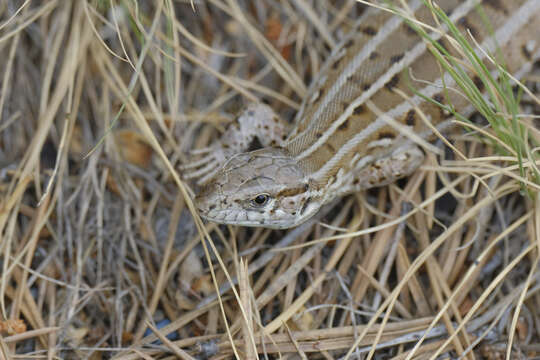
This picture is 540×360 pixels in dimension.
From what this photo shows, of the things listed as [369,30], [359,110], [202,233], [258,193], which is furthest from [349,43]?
[202,233]

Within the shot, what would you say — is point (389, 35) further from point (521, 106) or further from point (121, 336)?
point (121, 336)

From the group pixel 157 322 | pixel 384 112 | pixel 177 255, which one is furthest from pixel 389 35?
pixel 157 322

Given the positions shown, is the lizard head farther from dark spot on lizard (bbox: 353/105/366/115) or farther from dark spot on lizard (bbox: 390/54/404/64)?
dark spot on lizard (bbox: 390/54/404/64)

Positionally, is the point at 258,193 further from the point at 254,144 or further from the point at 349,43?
the point at 349,43

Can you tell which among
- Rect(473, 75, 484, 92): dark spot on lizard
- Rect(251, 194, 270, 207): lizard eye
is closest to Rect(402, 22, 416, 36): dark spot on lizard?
Rect(473, 75, 484, 92): dark spot on lizard

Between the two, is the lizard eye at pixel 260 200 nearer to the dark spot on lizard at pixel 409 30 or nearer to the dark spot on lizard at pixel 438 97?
the dark spot on lizard at pixel 438 97

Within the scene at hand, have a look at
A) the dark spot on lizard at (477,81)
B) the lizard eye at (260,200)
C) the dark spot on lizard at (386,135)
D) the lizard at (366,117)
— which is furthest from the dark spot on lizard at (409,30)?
the lizard eye at (260,200)
